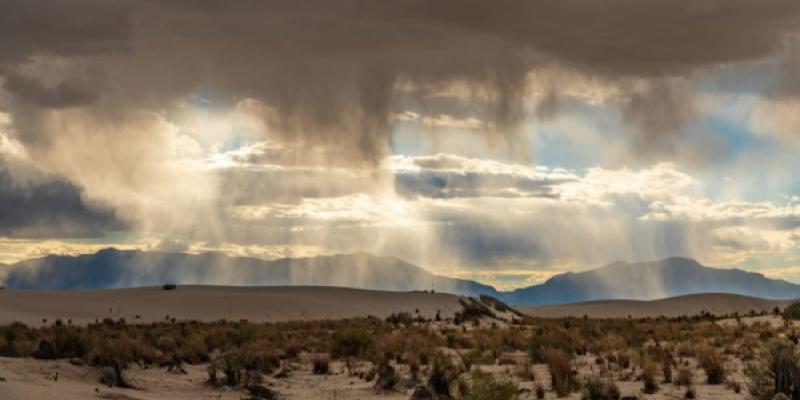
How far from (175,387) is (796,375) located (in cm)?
1689

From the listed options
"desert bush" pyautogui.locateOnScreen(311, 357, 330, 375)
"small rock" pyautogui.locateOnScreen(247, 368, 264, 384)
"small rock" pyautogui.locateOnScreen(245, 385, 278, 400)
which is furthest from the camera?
"desert bush" pyautogui.locateOnScreen(311, 357, 330, 375)

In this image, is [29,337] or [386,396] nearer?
[386,396]

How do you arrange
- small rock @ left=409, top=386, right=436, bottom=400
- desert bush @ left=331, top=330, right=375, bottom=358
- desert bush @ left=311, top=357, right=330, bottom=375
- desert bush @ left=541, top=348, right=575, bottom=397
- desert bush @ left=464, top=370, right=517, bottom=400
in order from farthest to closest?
desert bush @ left=331, top=330, right=375, bottom=358
desert bush @ left=311, top=357, right=330, bottom=375
desert bush @ left=541, top=348, right=575, bottom=397
small rock @ left=409, top=386, right=436, bottom=400
desert bush @ left=464, top=370, right=517, bottom=400

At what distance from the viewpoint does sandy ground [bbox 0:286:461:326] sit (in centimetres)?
7325

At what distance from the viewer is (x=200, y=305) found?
87688 millimetres

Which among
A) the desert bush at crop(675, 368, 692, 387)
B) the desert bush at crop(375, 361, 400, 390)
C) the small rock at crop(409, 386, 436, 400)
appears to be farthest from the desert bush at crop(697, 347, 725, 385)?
the desert bush at crop(375, 361, 400, 390)

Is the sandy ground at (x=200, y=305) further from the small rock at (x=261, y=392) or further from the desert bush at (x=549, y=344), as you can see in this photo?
the small rock at (x=261, y=392)

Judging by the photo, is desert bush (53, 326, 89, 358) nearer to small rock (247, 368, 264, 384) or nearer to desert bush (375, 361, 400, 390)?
small rock (247, 368, 264, 384)

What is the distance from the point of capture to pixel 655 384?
22469 millimetres

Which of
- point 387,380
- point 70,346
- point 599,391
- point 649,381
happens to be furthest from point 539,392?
point 70,346

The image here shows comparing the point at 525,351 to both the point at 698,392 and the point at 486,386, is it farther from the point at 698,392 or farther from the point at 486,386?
the point at 486,386

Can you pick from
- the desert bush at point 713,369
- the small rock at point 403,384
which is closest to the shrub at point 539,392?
the small rock at point 403,384

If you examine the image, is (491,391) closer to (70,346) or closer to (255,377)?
(255,377)

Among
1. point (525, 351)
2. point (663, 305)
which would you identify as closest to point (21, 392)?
point (525, 351)
